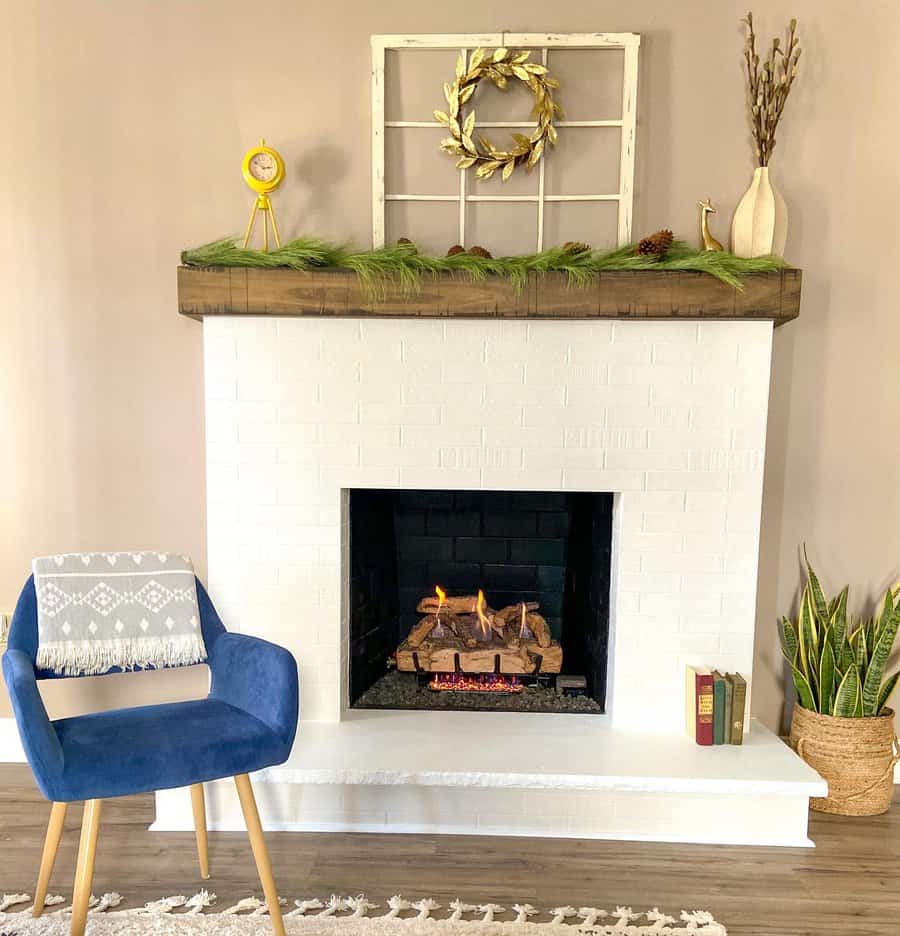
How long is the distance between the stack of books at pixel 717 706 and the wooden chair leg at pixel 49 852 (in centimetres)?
164

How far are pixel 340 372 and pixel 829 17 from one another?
1777 mm

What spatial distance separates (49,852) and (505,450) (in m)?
1.50

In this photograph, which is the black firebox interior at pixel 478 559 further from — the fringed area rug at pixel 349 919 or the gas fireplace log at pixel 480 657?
the fringed area rug at pixel 349 919

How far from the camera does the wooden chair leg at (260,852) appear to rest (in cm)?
169

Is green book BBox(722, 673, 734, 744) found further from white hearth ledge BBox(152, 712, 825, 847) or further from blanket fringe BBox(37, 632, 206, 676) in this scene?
blanket fringe BBox(37, 632, 206, 676)

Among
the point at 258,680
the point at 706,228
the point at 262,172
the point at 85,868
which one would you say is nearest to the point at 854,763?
the point at 706,228

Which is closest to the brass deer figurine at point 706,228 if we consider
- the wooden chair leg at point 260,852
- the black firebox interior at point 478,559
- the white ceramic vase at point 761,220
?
the white ceramic vase at point 761,220

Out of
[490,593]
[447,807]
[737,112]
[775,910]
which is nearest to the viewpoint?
[775,910]

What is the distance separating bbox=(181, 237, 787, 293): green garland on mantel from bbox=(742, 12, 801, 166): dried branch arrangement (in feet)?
1.31

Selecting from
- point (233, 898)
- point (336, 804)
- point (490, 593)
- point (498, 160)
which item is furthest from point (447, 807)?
point (498, 160)

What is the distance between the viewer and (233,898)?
1886mm

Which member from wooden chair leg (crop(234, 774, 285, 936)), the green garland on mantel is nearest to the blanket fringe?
wooden chair leg (crop(234, 774, 285, 936))

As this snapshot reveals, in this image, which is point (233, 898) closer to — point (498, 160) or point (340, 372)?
point (340, 372)

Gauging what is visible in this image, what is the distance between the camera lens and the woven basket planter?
2312mm
